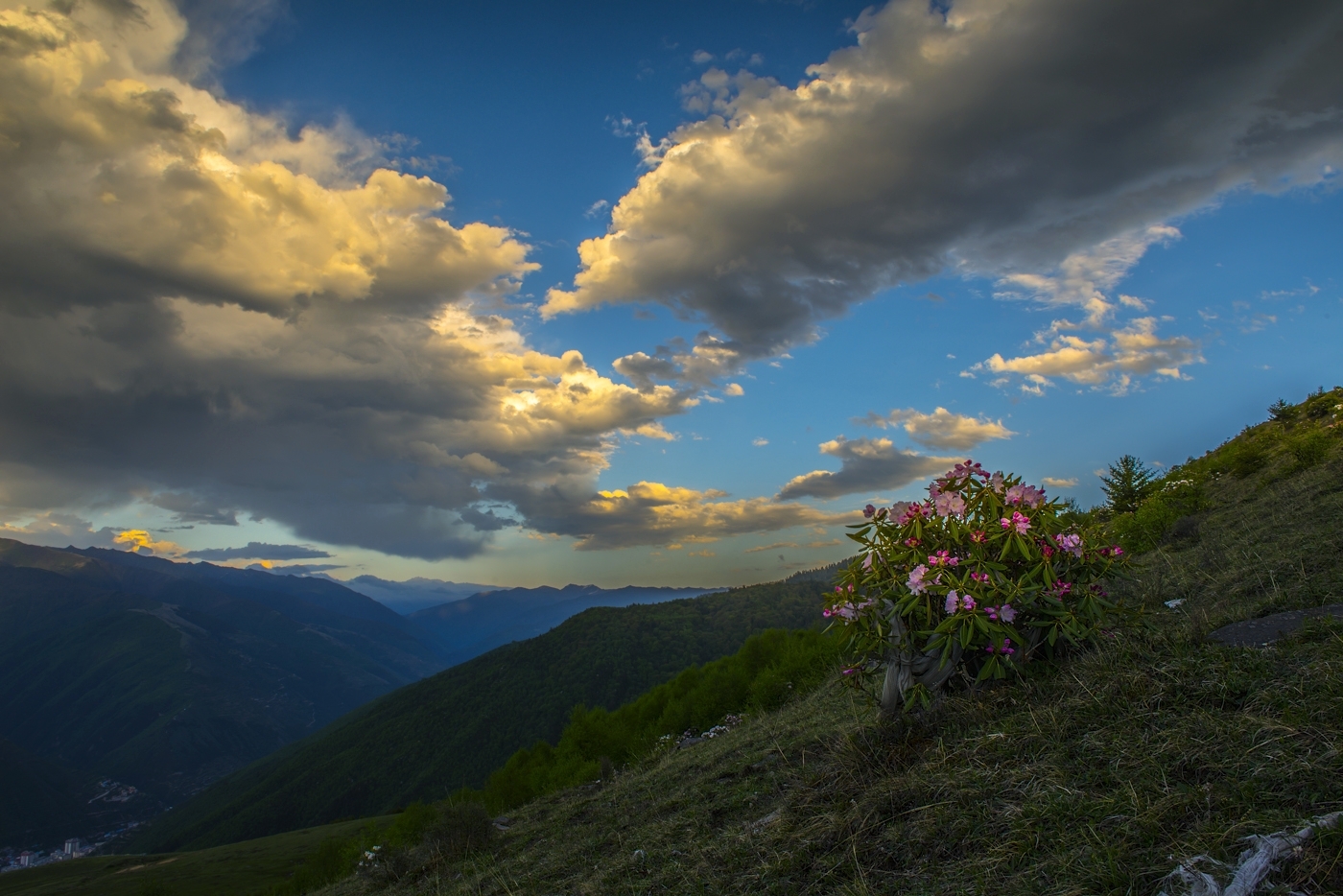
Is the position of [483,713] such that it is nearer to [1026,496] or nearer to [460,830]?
[460,830]

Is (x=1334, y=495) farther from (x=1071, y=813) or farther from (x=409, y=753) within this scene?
(x=409, y=753)

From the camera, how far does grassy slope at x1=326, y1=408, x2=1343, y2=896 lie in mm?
3084

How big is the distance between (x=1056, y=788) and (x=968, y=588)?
199 cm

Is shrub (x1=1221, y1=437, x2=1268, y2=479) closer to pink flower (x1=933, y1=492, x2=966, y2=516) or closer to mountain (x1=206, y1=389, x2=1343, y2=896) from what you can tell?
mountain (x1=206, y1=389, x2=1343, y2=896)

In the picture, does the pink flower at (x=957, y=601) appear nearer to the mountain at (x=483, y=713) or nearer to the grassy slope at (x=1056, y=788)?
the grassy slope at (x=1056, y=788)

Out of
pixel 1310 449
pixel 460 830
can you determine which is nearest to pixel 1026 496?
pixel 460 830

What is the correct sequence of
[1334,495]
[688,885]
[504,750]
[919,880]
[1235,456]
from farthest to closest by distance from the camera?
[504,750] → [1235,456] → [1334,495] → [688,885] → [919,880]

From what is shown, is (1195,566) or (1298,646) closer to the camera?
(1298,646)

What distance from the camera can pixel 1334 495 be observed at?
1107cm

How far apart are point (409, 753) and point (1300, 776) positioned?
198503mm

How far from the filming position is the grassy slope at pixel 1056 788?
10.1 feet

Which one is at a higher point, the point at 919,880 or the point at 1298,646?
the point at 1298,646

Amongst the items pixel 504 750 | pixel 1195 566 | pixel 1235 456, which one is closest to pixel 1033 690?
pixel 1195 566

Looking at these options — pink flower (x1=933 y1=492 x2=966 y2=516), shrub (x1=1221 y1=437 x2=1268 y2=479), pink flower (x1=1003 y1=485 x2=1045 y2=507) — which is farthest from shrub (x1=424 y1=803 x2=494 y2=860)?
shrub (x1=1221 y1=437 x2=1268 y2=479)
